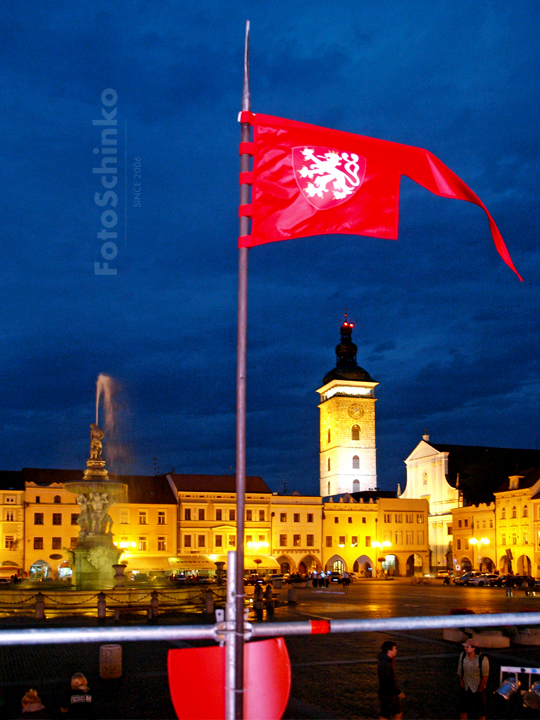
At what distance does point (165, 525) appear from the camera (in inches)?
2889

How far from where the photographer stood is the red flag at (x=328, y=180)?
5.62m

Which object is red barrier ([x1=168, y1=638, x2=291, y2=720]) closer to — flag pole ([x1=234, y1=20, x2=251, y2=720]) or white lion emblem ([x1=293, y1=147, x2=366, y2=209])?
flag pole ([x1=234, y1=20, x2=251, y2=720])

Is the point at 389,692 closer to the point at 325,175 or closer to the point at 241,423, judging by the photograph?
the point at 241,423

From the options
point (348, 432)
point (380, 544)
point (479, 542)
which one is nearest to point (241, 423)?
point (479, 542)

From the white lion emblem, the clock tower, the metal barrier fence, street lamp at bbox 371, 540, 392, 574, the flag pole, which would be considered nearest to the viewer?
the metal barrier fence

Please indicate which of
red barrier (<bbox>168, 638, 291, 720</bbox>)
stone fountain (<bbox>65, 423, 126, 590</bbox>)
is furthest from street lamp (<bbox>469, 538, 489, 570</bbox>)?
red barrier (<bbox>168, 638, 291, 720</bbox>)

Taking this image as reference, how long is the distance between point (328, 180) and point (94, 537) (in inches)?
1105

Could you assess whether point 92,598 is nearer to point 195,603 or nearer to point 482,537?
point 195,603

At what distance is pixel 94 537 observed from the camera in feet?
103

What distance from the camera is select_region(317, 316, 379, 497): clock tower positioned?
107m

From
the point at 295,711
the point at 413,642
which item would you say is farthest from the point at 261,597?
the point at 295,711

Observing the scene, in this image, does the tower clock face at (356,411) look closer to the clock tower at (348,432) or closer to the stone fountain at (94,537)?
the clock tower at (348,432)

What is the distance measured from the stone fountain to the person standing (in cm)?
2320

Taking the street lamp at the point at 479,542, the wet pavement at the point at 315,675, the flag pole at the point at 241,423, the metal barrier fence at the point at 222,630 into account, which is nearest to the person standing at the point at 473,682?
the wet pavement at the point at 315,675
